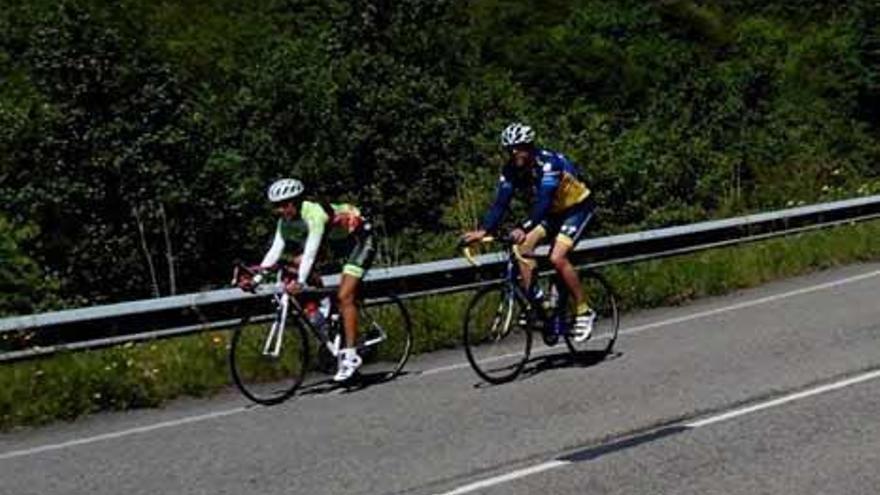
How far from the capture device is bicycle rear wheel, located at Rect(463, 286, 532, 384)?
10836 millimetres

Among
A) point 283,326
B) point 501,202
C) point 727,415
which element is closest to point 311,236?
point 283,326

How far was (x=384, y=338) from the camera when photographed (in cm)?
1164

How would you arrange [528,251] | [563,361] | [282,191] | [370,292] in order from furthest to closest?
[370,292] < [563,361] < [528,251] < [282,191]

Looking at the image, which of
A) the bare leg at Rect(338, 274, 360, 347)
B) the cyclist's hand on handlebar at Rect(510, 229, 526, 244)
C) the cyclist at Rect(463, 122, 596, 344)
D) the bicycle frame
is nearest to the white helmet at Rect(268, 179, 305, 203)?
the bicycle frame

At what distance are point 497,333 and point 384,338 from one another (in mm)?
1172

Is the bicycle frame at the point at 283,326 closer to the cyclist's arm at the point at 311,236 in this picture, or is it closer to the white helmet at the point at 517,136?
the cyclist's arm at the point at 311,236

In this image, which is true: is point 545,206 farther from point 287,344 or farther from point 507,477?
point 507,477

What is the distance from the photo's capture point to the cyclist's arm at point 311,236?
10.5 metres

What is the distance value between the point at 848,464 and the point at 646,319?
22.4 ft

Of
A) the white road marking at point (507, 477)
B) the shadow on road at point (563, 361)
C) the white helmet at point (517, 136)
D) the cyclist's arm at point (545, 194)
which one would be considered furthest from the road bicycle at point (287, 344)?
the white road marking at point (507, 477)

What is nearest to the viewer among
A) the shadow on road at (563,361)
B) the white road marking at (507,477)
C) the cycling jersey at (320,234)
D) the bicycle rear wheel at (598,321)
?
the white road marking at (507,477)

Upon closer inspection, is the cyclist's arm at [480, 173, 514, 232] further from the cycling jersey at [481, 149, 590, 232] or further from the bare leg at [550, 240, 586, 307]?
the bare leg at [550, 240, 586, 307]

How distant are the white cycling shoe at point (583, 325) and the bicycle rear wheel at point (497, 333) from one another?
527 mm

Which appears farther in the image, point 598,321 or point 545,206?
point 598,321
